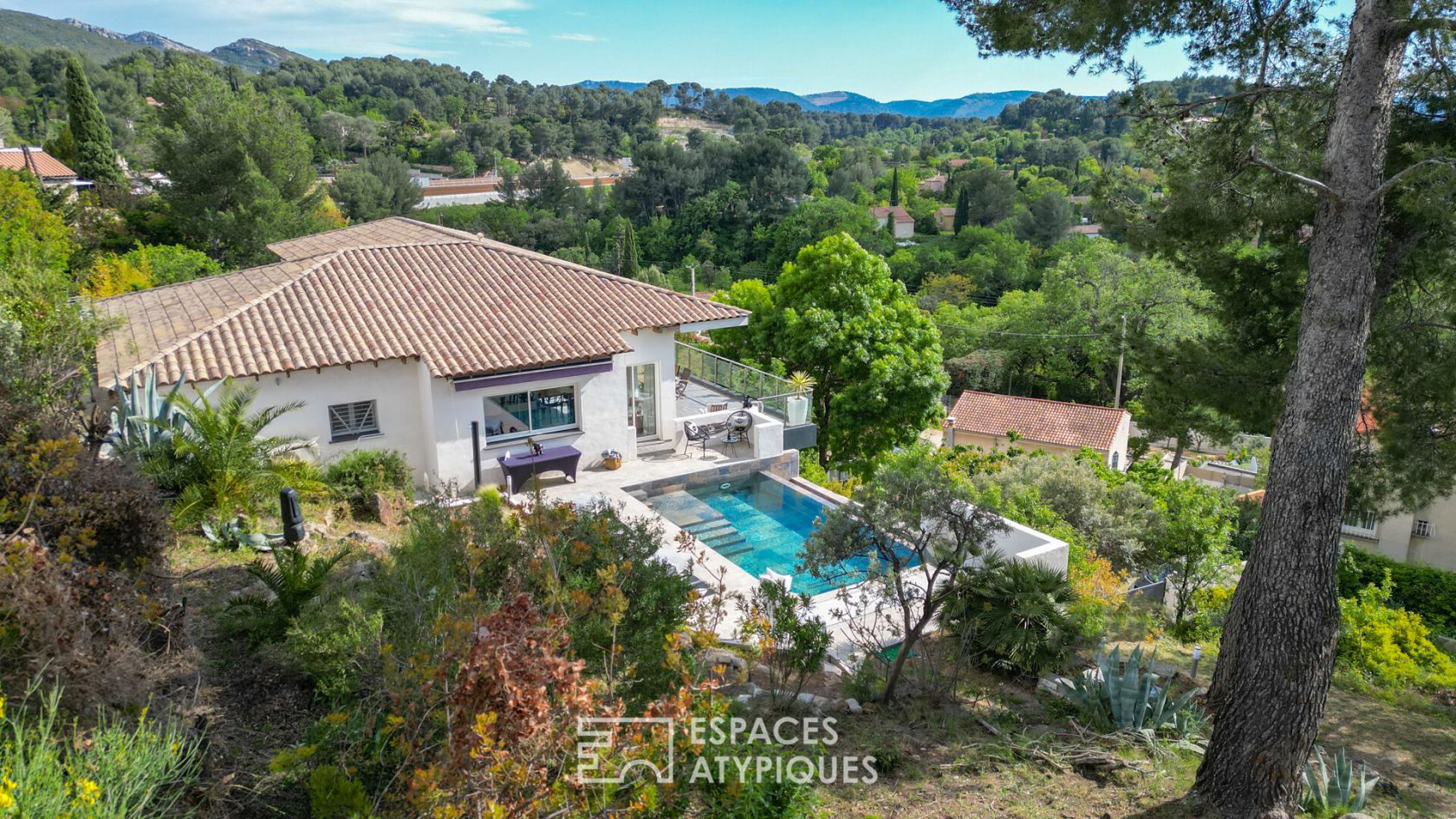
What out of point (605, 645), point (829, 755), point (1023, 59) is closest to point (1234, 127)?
point (1023, 59)

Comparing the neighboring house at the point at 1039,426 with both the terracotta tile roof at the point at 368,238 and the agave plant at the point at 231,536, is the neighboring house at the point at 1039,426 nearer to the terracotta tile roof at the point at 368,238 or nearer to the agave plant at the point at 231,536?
the terracotta tile roof at the point at 368,238

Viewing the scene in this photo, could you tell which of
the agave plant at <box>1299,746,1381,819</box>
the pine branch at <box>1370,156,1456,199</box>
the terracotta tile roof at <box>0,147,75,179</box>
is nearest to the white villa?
the agave plant at <box>1299,746,1381,819</box>

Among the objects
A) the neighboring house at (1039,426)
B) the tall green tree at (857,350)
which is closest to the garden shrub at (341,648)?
the tall green tree at (857,350)

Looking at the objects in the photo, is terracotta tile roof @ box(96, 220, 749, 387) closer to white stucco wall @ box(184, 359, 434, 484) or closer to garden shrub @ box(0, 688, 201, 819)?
white stucco wall @ box(184, 359, 434, 484)

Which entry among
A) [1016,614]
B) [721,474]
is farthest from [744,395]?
[1016,614]

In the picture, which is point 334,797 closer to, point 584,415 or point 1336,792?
point 1336,792
